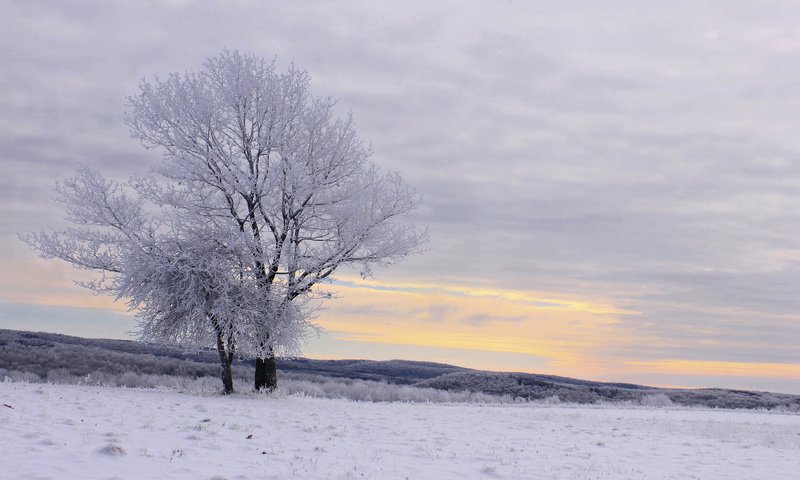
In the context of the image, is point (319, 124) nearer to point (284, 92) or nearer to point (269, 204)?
point (284, 92)

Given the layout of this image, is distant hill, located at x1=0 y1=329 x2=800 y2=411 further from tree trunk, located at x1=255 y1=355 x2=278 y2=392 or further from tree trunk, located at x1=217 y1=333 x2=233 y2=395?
tree trunk, located at x1=255 y1=355 x2=278 y2=392

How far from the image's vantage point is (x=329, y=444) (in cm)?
1362

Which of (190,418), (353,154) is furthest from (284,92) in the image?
(190,418)

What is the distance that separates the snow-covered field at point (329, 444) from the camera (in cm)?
1016

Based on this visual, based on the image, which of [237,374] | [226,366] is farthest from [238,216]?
[237,374]

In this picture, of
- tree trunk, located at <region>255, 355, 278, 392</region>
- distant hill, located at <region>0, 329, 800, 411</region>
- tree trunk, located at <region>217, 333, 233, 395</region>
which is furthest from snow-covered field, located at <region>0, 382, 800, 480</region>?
distant hill, located at <region>0, 329, 800, 411</region>

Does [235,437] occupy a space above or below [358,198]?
below

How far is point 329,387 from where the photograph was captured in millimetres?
33875

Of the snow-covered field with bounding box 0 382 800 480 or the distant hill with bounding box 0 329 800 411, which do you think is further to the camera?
the distant hill with bounding box 0 329 800 411

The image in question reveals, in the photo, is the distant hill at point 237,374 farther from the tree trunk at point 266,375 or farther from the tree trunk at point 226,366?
the tree trunk at point 266,375

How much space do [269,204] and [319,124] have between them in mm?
3385

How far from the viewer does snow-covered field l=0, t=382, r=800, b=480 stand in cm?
1016

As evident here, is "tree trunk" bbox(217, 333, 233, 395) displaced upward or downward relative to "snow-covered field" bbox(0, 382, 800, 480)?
upward

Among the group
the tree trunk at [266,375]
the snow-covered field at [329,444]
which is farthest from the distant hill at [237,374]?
the snow-covered field at [329,444]
